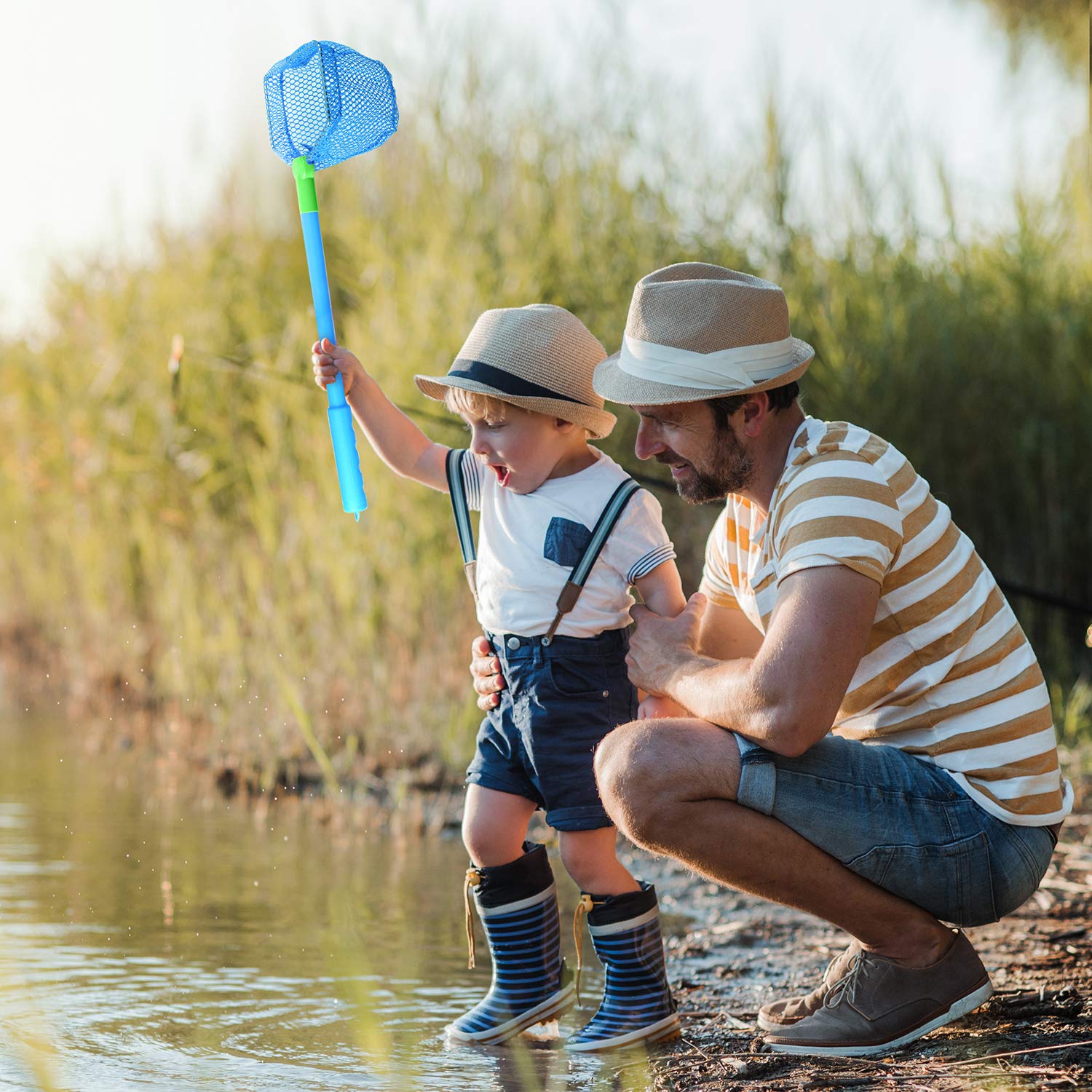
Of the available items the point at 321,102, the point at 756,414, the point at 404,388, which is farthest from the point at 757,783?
the point at 404,388

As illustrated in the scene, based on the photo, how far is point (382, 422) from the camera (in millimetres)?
2783

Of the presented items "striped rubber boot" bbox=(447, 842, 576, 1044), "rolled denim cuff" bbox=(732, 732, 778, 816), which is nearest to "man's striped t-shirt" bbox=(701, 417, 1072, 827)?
"rolled denim cuff" bbox=(732, 732, 778, 816)

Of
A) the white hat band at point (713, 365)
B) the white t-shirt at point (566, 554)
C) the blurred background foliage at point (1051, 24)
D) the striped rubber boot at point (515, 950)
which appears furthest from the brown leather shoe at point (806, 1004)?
the blurred background foliage at point (1051, 24)

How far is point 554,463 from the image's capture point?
268cm

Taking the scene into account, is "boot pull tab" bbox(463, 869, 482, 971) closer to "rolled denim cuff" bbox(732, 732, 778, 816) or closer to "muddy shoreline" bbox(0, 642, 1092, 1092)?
"muddy shoreline" bbox(0, 642, 1092, 1092)

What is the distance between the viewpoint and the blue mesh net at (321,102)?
8.75 feet

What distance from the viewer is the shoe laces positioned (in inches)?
95.2

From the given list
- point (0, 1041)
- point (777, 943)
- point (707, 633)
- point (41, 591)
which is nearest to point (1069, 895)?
point (777, 943)

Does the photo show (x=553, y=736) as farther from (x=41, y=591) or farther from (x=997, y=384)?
(x=41, y=591)

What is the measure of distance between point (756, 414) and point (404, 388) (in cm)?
261

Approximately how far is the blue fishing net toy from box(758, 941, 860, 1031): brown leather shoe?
3.64 feet

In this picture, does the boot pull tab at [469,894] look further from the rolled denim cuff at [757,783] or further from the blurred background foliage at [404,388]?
the blurred background foliage at [404,388]

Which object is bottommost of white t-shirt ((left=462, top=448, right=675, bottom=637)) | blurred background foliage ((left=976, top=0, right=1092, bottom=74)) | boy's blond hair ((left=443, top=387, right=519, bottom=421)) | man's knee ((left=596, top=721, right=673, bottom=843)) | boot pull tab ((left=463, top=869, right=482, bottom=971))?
boot pull tab ((left=463, top=869, right=482, bottom=971))

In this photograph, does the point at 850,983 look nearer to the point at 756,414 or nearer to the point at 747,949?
the point at 747,949
